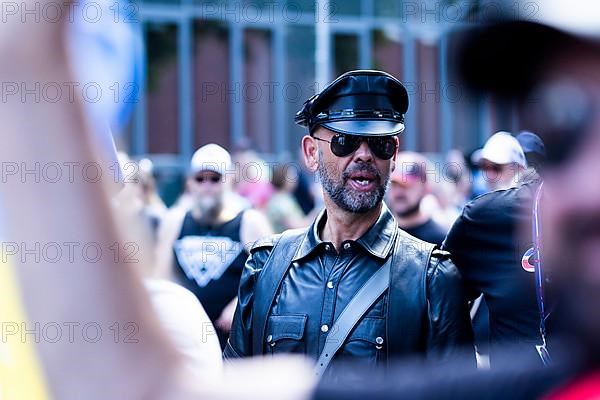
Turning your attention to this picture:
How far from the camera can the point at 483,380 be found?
3.09ft

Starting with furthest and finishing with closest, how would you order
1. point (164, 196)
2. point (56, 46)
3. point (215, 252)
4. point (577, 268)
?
point (164, 196)
point (215, 252)
point (577, 268)
point (56, 46)

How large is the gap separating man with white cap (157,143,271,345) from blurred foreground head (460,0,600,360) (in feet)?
14.3

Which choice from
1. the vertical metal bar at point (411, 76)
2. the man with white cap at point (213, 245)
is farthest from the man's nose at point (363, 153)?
the vertical metal bar at point (411, 76)

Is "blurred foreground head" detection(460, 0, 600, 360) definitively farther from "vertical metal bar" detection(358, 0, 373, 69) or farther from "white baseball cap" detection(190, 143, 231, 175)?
"vertical metal bar" detection(358, 0, 373, 69)

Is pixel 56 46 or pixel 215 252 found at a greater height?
pixel 56 46

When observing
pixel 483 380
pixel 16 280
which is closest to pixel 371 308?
pixel 483 380

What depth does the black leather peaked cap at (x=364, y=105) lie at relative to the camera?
321cm

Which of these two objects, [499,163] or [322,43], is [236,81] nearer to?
[322,43]

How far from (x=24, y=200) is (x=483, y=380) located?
0.50 meters

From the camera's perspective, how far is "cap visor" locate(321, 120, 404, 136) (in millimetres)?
3177

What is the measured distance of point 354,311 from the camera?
2895mm

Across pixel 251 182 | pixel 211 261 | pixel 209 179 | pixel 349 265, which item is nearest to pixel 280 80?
pixel 251 182

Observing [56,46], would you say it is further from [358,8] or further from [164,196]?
[358,8]

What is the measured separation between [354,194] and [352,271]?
0.29 metres
